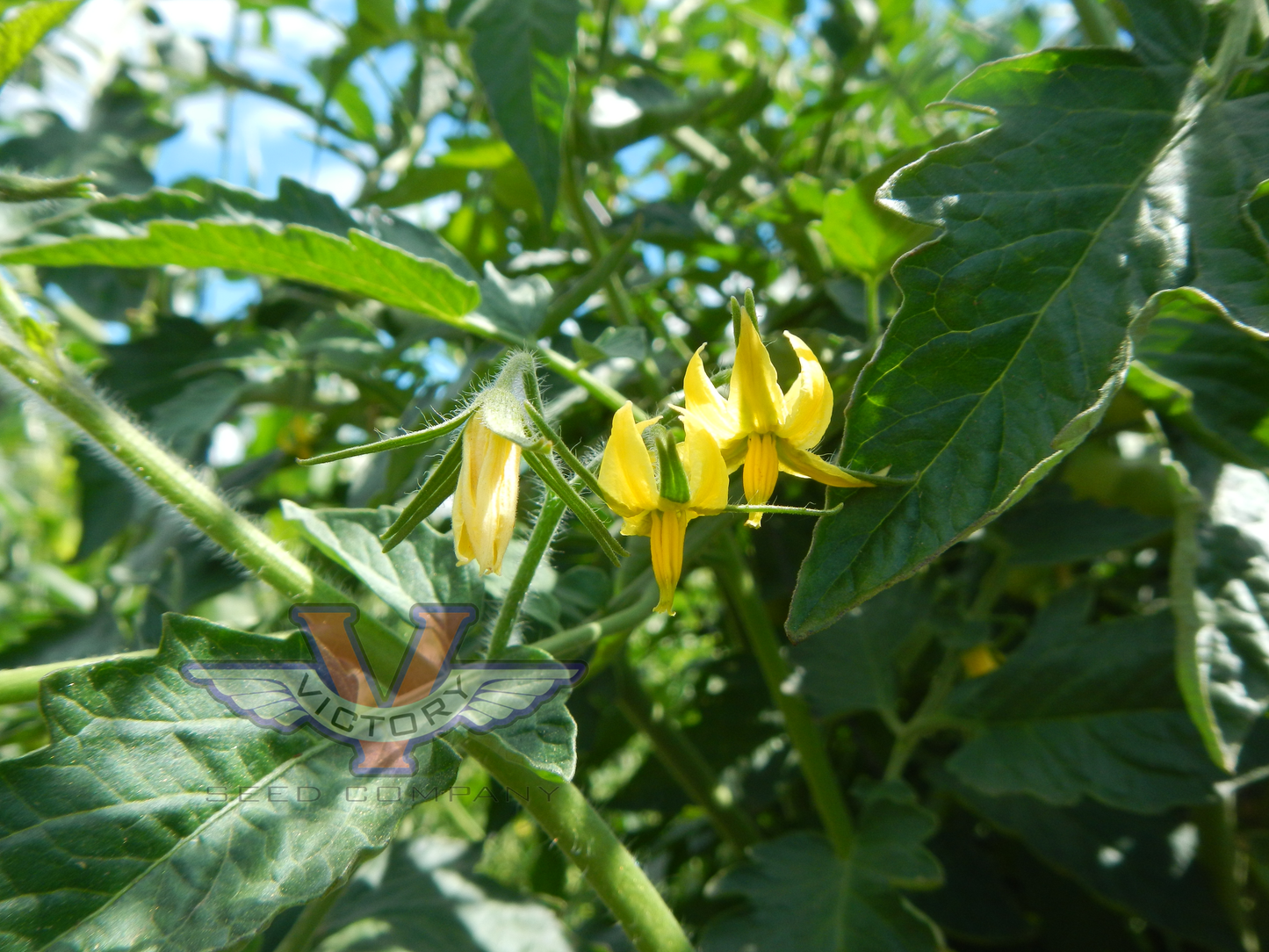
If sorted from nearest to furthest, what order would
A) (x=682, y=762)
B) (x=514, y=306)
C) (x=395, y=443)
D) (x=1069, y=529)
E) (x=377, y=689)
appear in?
(x=395, y=443)
(x=377, y=689)
(x=514, y=306)
(x=1069, y=529)
(x=682, y=762)

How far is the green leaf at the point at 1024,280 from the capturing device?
15.2 inches

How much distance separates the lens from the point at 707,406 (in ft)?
1.31

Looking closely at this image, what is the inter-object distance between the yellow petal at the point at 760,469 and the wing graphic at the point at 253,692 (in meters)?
0.26

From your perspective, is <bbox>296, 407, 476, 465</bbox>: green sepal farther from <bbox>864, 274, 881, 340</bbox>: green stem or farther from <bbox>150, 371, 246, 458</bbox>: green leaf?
<bbox>150, 371, 246, 458</bbox>: green leaf

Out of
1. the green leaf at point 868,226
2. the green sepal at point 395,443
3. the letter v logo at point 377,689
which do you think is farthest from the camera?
the green leaf at point 868,226

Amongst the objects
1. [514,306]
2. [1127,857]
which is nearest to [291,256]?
[514,306]

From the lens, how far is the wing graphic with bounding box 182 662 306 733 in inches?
17.3

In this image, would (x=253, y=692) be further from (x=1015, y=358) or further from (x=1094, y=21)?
(x=1094, y=21)

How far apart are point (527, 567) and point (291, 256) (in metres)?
0.25

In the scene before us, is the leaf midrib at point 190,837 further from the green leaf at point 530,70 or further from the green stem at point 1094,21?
the green stem at point 1094,21

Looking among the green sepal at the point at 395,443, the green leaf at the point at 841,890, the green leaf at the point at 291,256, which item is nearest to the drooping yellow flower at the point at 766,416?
the green sepal at the point at 395,443

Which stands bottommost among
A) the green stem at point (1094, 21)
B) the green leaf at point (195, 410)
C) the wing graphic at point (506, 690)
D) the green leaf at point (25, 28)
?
the wing graphic at point (506, 690)

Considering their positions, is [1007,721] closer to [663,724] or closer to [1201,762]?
[1201,762]

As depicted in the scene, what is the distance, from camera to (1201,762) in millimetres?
639
